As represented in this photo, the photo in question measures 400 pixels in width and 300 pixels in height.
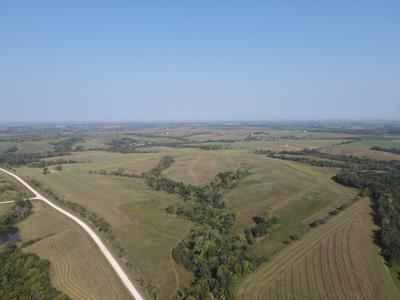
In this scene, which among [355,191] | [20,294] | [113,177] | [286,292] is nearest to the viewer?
[20,294]

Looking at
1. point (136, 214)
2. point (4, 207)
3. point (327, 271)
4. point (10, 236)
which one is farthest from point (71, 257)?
point (327, 271)

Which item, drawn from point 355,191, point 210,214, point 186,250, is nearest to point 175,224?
point 210,214

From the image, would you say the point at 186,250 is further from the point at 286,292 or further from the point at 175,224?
the point at 286,292

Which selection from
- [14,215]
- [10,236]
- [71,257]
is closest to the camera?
[71,257]

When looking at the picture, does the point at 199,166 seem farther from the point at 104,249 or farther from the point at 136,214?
the point at 104,249

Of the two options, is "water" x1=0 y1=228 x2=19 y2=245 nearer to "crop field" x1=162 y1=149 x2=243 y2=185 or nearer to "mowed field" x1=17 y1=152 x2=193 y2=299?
"mowed field" x1=17 y1=152 x2=193 y2=299

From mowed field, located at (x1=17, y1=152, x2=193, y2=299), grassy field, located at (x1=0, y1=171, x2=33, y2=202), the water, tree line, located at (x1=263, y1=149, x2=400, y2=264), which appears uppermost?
tree line, located at (x1=263, y1=149, x2=400, y2=264)

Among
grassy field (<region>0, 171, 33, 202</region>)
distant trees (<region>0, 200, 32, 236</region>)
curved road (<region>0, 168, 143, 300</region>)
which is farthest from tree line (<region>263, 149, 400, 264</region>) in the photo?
grassy field (<region>0, 171, 33, 202</region>)
